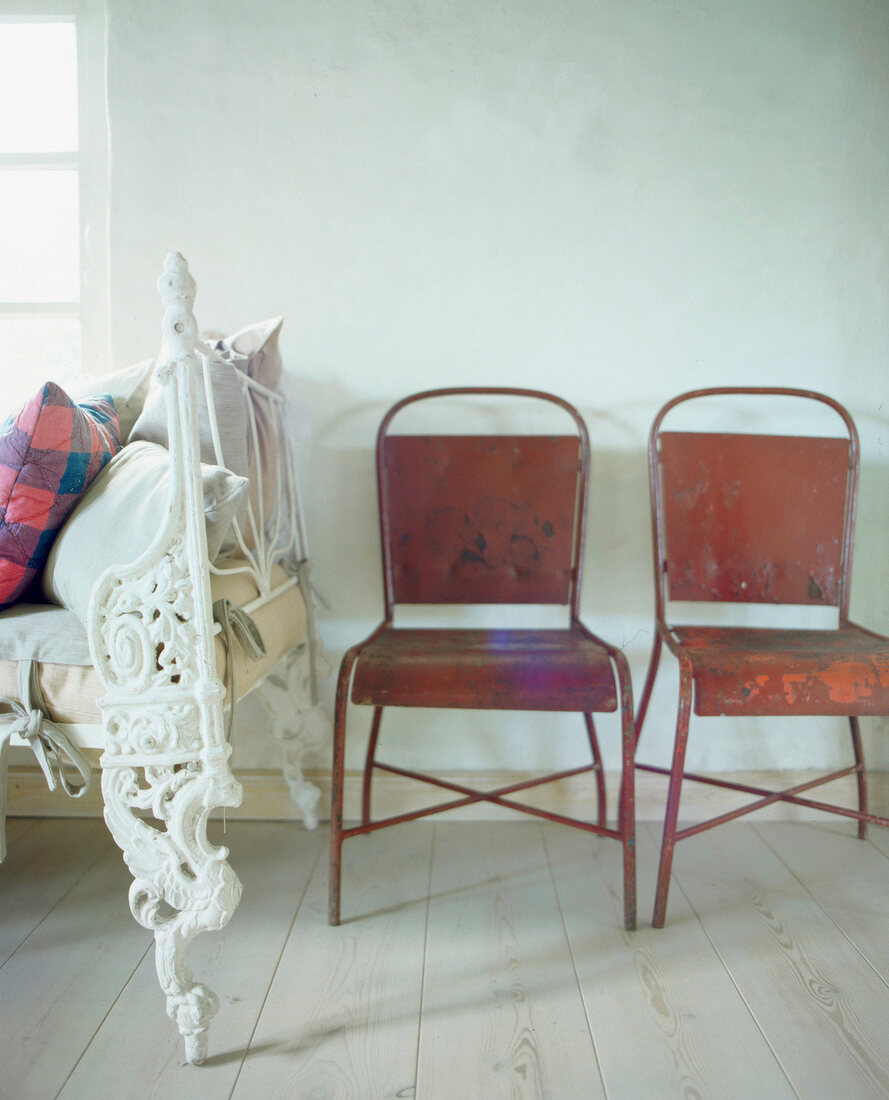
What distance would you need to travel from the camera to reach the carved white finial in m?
1.03

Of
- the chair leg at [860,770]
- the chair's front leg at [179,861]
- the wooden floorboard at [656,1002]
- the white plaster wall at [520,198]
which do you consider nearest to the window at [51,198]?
the white plaster wall at [520,198]

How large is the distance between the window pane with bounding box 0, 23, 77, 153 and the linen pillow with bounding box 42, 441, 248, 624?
1185 mm

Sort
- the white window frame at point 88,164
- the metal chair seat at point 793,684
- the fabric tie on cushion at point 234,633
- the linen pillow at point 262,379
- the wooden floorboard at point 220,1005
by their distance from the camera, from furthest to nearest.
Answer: the white window frame at point 88,164
the linen pillow at point 262,379
the metal chair seat at point 793,684
the fabric tie on cushion at point 234,633
the wooden floorboard at point 220,1005

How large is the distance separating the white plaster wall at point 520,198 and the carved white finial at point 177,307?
752mm

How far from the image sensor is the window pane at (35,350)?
6.24 ft

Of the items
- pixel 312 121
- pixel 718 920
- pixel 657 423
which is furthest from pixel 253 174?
pixel 718 920

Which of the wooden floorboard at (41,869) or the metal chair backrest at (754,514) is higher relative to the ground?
the metal chair backrest at (754,514)

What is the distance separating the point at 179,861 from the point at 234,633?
32 centimetres

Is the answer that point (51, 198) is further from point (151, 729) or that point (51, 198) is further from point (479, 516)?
point (151, 729)

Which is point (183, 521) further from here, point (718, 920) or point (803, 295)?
point (803, 295)

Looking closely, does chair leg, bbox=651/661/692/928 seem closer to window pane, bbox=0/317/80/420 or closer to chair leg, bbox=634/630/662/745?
chair leg, bbox=634/630/662/745

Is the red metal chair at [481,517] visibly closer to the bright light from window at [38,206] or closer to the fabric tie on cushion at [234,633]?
the fabric tie on cushion at [234,633]

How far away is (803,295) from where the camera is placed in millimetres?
1758

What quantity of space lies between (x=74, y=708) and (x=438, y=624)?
88cm
